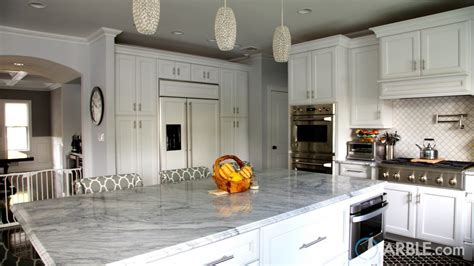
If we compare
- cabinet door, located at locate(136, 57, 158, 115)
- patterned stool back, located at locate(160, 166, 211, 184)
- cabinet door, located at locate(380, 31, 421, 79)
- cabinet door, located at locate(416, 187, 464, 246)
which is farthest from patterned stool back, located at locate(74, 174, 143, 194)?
cabinet door, located at locate(380, 31, 421, 79)

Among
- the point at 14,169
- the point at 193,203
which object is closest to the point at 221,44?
the point at 193,203

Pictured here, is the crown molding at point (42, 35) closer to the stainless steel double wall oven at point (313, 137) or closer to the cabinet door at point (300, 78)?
the cabinet door at point (300, 78)

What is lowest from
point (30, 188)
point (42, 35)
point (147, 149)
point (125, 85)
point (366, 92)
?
point (30, 188)

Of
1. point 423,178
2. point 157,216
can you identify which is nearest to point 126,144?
point 157,216

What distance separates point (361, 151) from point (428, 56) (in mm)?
1302

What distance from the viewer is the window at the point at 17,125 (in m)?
8.67

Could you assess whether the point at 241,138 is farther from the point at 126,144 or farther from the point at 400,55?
the point at 400,55

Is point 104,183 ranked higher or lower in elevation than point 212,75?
lower

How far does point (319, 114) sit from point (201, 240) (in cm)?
332

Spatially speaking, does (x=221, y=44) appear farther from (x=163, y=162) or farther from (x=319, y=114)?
(x=163, y=162)

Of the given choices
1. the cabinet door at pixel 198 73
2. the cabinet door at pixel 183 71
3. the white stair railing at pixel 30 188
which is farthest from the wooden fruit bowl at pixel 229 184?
the cabinet door at pixel 198 73

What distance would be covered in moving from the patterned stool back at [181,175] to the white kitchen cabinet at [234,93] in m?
2.61

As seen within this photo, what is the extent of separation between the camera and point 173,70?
475 centimetres

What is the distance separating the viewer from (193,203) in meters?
1.76
